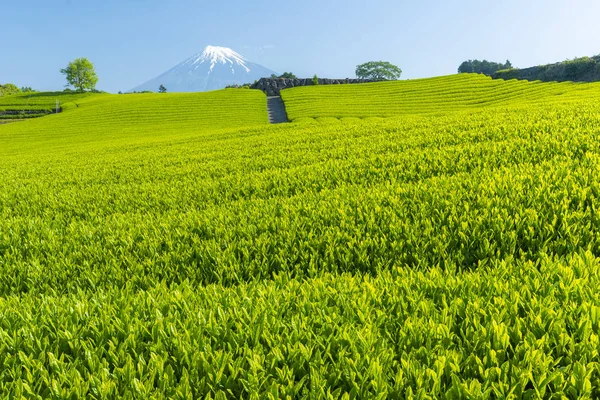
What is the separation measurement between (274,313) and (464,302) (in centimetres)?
127

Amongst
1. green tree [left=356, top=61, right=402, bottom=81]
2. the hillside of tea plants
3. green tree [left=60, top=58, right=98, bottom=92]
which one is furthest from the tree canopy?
the hillside of tea plants

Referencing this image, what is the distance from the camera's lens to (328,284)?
2979 millimetres

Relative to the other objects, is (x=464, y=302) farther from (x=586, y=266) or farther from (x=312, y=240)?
(x=312, y=240)

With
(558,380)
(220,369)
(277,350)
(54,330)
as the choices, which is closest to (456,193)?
(558,380)

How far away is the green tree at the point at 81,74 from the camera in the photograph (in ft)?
319

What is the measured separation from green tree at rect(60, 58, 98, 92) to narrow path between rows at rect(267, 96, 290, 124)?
62789 mm

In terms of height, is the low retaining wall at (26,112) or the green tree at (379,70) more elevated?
the green tree at (379,70)

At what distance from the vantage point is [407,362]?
183 centimetres

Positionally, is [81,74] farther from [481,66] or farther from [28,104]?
[481,66]

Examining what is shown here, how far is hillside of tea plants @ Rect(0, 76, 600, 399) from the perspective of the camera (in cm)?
188

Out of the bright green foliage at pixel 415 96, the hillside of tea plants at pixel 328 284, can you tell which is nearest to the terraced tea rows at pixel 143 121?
the bright green foliage at pixel 415 96

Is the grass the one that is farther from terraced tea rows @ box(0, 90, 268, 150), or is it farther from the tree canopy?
the tree canopy

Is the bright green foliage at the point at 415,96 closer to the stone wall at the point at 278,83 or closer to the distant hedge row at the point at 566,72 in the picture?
the stone wall at the point at 278,83

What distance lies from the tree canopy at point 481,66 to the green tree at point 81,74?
137278mm
